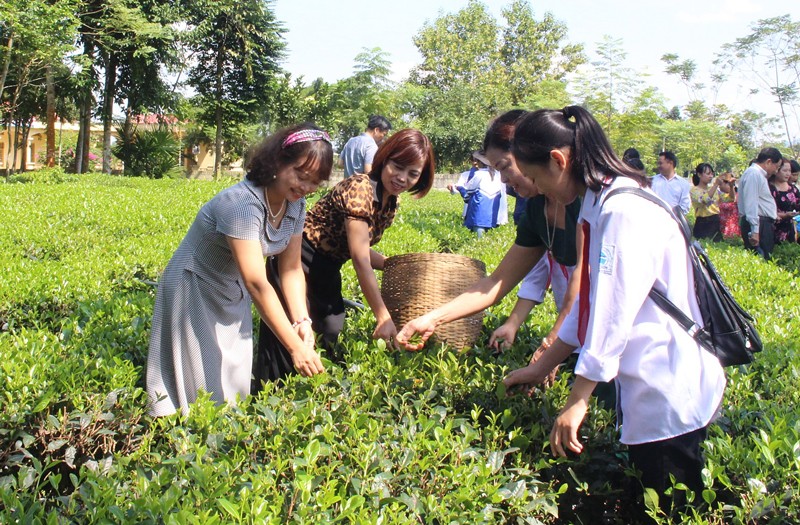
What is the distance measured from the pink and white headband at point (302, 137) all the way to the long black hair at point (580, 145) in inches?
39.4

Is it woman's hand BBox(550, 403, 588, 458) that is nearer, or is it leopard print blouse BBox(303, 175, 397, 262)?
woman's hand BBox(550, 403, 588, 458)

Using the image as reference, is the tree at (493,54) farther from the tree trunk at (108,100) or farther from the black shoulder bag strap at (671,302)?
the black shoulder bag strap at (671,302)

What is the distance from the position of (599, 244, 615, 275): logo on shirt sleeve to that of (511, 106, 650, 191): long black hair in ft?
0.75

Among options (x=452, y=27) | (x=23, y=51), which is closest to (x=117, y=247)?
(x=23, y=51)

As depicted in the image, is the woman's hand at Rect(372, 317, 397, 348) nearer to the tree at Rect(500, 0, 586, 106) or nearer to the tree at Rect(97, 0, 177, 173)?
the tree at Rect(97, 0, 177, 173)

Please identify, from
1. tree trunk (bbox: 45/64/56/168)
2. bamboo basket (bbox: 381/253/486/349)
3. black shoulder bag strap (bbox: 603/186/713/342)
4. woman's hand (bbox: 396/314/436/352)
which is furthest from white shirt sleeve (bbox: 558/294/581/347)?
tree trunk (bbox: 45/64/56/168)

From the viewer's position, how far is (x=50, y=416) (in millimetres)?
2479

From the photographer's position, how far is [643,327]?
197 centimetres

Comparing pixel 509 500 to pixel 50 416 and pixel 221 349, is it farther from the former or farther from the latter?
pixel 50 416

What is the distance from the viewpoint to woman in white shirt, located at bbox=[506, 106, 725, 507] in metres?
1.87

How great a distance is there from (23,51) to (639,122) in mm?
23006

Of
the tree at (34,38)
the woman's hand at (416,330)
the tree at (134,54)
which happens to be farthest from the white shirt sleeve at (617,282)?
the tree at (134,54)

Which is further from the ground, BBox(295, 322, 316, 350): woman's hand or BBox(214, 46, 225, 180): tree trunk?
BBox(214, 46, 225, 180): tree trunk

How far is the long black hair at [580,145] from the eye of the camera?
2.03 metres
